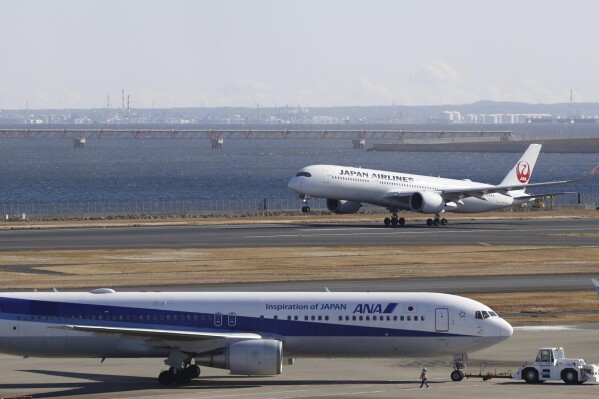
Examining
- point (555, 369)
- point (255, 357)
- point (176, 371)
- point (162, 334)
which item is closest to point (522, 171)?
point (555, 369)

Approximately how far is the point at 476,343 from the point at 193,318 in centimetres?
1256

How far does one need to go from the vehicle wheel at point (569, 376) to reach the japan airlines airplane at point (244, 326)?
3066 millimetres

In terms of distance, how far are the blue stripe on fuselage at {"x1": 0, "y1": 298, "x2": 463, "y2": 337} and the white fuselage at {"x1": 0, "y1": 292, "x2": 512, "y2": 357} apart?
0.04m

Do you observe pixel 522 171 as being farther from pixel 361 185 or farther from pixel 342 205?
pixel 342 205

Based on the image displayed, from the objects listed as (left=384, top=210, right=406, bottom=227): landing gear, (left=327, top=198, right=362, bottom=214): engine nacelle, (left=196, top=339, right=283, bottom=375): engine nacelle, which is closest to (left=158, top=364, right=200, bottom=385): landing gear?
(left=196, top=339, right=283, bottom=375): engine nacelle

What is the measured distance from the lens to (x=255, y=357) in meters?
51.6

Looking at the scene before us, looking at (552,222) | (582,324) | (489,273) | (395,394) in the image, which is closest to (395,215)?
(552,222)

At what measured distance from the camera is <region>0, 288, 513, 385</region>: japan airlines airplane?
2060 inches

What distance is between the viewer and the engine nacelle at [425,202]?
436 feet

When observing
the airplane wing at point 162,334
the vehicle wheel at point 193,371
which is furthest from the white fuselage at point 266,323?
the vehicle wheel at point 193,371

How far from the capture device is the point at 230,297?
53.6 meters

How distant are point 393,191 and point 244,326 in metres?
82.6

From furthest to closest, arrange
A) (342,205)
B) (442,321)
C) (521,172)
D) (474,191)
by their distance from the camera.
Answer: (521,172) < (474,191) < (342,205) < (442,321)

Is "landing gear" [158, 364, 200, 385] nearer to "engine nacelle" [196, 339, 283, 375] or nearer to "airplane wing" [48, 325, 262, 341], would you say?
"airplane wing" [48, 325, 262, 341]
